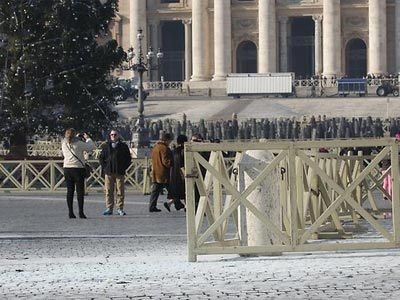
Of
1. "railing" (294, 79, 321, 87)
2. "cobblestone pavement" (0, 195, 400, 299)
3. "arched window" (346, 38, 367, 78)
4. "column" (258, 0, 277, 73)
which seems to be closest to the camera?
"cobblestone pavement" (0, 195, 400, 299)

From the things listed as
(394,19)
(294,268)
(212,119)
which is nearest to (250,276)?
(294,268)

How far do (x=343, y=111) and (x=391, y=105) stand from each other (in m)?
2.56

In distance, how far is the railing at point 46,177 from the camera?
39.4 m

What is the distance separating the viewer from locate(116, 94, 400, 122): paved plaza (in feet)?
276

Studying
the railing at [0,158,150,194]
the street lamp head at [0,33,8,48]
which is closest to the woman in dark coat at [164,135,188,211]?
the railing at [0,158,150,194]

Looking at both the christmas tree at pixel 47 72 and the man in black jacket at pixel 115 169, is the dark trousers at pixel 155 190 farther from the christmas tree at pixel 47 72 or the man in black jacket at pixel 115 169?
the christmas tree at pixel 47 72

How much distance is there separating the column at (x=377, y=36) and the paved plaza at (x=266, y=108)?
14733mm

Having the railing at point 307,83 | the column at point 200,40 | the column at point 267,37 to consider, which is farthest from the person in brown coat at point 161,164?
the column at point 200,40

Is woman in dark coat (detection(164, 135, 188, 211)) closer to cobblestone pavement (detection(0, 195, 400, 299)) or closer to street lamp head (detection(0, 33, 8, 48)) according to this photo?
cobblestone pavement (detection(0, 195, 400, 299))

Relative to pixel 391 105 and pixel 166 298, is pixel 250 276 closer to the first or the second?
pixel 166 298

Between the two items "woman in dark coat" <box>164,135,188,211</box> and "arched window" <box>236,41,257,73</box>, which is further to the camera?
"arched window" <box>236,41,257,73</box>

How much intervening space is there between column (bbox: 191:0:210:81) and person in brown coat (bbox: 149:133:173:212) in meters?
78.3

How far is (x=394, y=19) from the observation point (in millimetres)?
107688

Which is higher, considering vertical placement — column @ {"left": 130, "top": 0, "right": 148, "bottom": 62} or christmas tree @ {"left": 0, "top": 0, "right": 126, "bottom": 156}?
column @ {"left": 130, "top": 0, "right": 148, "bottom": 62}
